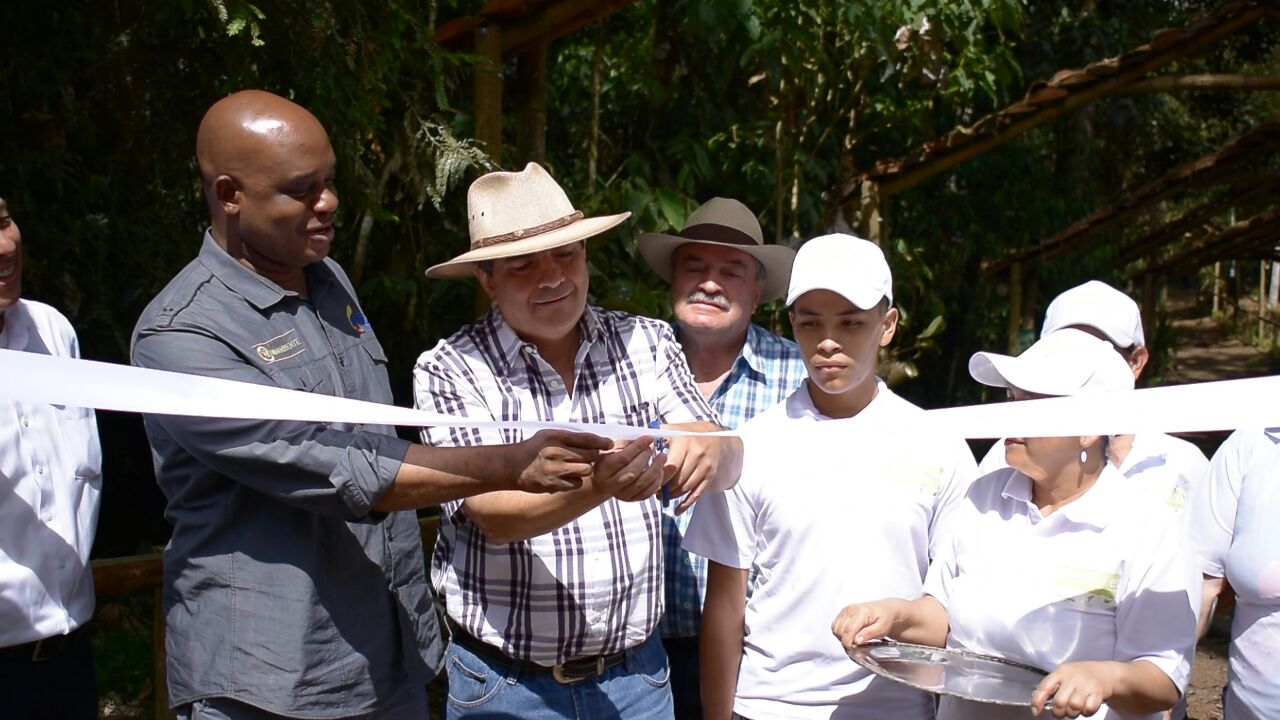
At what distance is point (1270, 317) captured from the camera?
88.2 ft

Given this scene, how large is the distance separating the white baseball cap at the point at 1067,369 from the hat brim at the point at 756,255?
1046 millimetres

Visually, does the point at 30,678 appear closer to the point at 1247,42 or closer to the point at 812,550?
the point at 812,550

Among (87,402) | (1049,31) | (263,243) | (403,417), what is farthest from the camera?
(1049,31)

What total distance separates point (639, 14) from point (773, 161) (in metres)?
1.13

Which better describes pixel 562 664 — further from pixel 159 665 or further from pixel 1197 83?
pixel 1197 83

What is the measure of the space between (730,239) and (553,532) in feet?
4.28

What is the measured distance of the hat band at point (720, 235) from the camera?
353 centimetres

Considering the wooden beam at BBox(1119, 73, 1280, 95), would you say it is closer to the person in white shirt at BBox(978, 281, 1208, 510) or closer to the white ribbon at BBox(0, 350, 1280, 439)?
the person in white shirt at BBox(978, 281, 1208, 510)

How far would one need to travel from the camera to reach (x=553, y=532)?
255 cm

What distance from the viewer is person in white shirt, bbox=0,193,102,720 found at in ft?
8.17

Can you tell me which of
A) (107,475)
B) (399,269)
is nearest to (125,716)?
(107,475)

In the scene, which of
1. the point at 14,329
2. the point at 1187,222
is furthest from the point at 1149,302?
the point at 14,329

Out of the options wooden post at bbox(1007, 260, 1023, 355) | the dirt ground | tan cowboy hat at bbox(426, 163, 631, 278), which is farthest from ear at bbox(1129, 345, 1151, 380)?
wooden post at bbox(1007, 260, 1023, 355)

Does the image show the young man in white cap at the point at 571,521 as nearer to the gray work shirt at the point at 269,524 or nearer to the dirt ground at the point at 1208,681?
the gray work shirt at the point at 269,524
